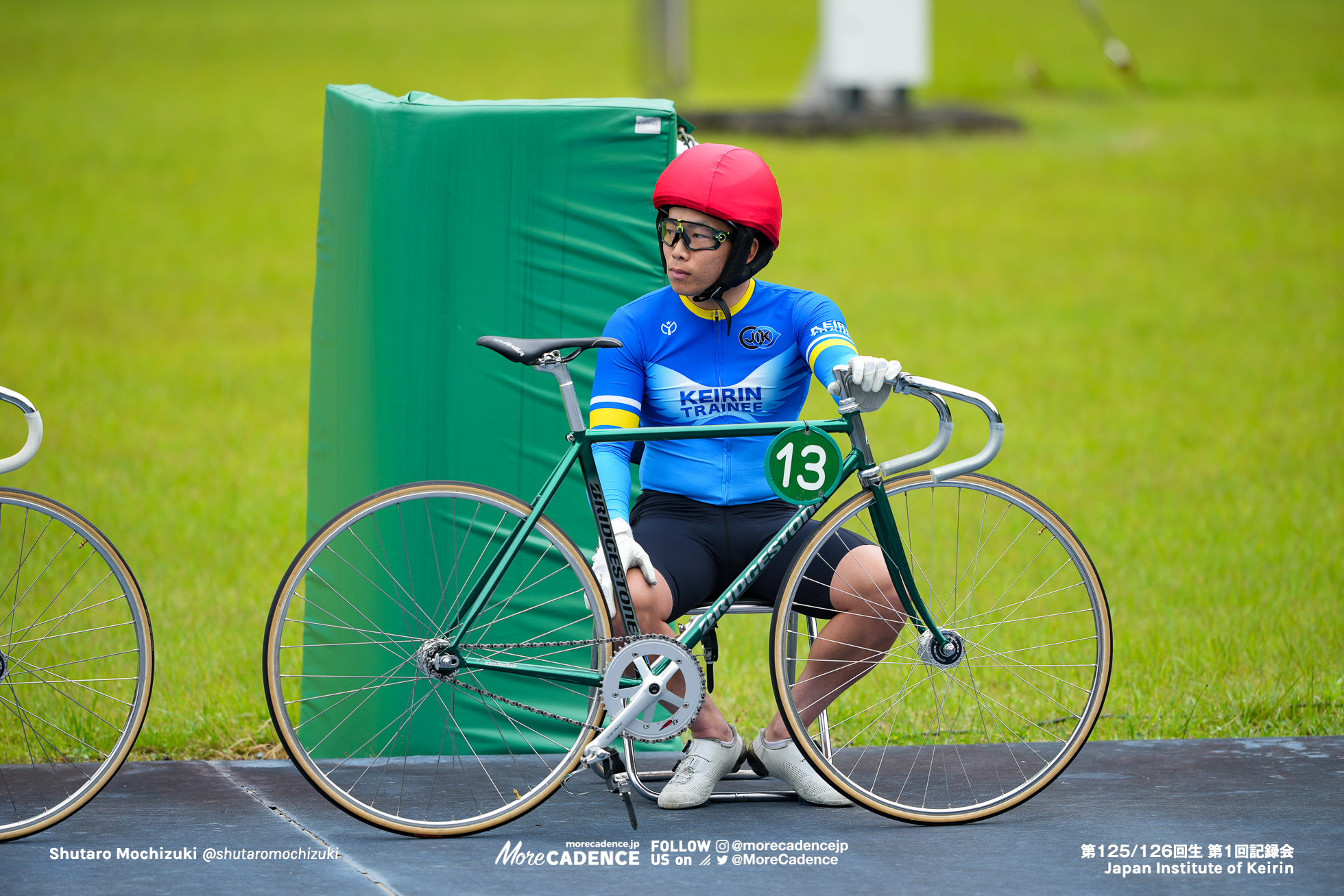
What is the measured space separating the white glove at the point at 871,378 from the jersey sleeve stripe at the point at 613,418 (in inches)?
21.3

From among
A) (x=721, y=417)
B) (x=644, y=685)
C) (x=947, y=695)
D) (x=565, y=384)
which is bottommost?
(x=947, y=695)

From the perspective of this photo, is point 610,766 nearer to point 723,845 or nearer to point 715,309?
point 723,845

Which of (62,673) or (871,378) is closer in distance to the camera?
(871,378)

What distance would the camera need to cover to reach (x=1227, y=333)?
12344 mm

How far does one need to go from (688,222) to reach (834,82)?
62.3 feet

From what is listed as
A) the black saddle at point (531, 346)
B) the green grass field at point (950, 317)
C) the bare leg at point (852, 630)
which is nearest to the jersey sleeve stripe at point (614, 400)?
the black saddle at point (531, 346)

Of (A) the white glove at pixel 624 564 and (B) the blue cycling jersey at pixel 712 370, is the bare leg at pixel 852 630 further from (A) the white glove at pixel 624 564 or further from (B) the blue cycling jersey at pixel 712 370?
(A) the white glove at pixel 624 564

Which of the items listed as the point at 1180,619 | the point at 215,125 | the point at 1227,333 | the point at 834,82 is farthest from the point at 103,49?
the point at 1180,619

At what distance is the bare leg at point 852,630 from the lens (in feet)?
13.2

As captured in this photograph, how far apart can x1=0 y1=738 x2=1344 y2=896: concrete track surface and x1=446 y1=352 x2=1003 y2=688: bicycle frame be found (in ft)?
1.58

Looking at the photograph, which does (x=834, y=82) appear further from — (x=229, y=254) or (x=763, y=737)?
(x=763, y=737)

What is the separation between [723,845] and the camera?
3.90 metres

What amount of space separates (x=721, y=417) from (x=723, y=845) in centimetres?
110

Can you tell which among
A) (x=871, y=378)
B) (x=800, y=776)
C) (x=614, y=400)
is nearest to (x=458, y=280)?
(x=614, y=400)
